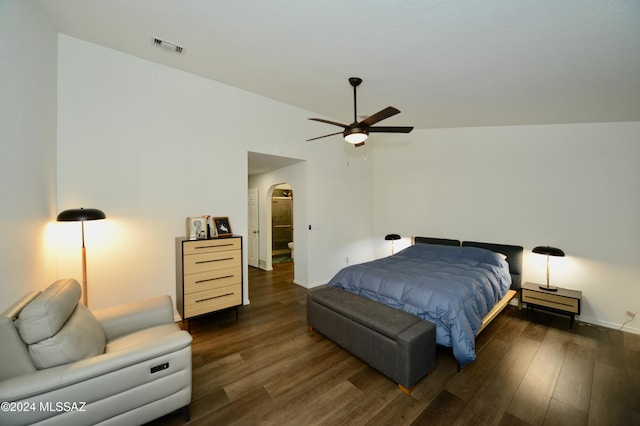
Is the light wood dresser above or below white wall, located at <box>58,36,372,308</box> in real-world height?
below

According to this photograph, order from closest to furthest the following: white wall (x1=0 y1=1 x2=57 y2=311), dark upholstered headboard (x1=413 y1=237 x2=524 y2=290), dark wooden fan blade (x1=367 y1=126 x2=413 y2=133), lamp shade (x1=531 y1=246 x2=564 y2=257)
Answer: white wall (x1=0 y1=1 x2=57 y2=311) < dark wooden fan blade (x1=367 y1=126 x2=413 y2=133) < lamp shade (x1=531 y1=246 x2=564 y2=257) < dark upholstered headboard (x1=413 y1=237 x2=524 y2=290)

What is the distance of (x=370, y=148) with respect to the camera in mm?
5637

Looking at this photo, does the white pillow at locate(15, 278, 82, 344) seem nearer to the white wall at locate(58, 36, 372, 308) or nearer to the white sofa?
the white sofa

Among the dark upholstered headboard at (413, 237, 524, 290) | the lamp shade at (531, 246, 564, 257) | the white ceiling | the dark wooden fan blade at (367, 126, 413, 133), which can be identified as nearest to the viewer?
the white ceiling

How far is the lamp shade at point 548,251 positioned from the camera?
10.6 ft

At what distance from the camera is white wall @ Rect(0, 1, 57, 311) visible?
1.62 m

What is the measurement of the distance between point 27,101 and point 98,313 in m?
1.79

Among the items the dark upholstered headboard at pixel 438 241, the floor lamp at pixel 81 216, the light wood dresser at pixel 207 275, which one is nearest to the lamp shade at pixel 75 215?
the floor lamp at pixel 81 216

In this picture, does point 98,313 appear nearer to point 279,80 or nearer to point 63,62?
point 63,62

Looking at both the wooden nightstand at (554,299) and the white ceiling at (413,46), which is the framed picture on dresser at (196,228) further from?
the wooden nightstand at (554,299)

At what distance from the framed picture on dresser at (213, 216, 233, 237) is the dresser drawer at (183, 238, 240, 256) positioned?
0.48 feet

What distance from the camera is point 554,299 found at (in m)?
3.21

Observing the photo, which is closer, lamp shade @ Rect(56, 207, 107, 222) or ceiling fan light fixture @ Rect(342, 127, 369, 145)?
lamp shade @ Rect(56, 207, 107, 222)

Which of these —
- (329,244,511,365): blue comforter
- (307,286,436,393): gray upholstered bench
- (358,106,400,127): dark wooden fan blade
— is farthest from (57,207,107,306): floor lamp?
(358,106,400,127): dark wooden fan blade
